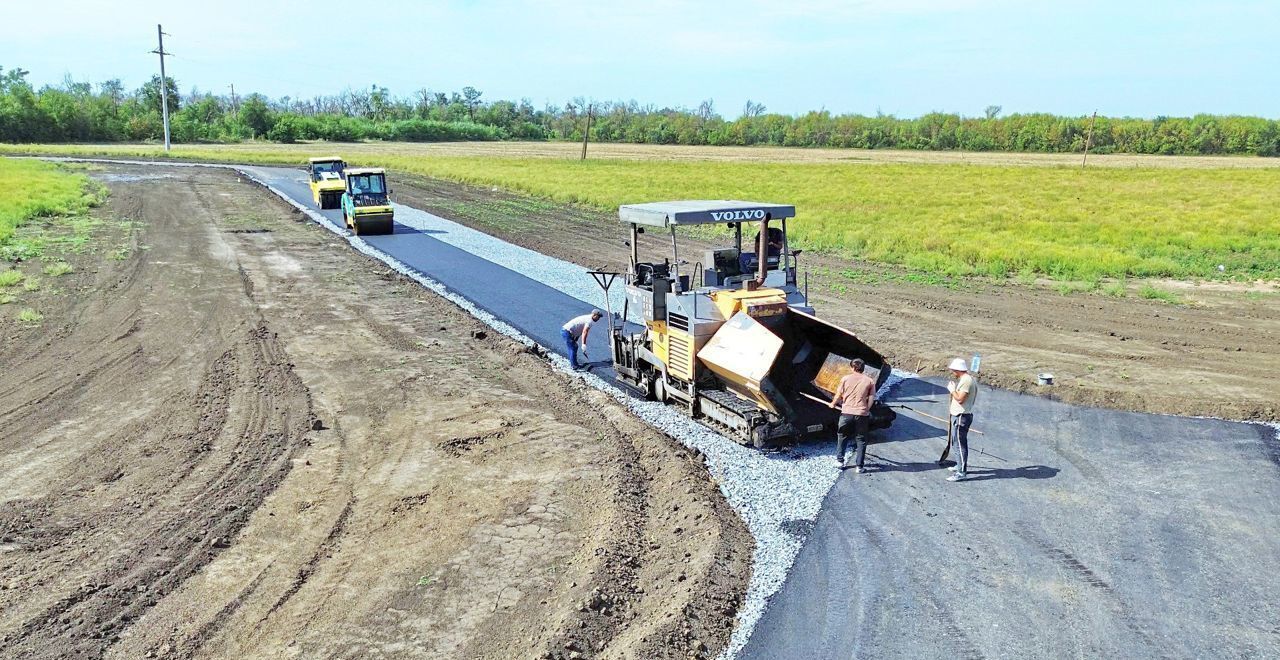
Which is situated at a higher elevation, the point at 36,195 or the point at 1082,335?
the point at 36,195

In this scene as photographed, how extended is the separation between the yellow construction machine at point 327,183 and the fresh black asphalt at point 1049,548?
30139mm

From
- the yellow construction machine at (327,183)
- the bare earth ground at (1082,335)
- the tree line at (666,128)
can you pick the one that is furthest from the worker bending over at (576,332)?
the tree line at (666,128)

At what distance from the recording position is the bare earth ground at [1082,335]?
12906 millimetres

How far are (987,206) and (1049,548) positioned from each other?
1365 inches

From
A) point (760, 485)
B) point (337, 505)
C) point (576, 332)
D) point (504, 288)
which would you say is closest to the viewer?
point (337, 505)

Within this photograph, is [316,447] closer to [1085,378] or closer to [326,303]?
[326,303]

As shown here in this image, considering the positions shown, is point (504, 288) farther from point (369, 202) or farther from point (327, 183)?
point (327, 183)

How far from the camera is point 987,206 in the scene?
39.7 metres

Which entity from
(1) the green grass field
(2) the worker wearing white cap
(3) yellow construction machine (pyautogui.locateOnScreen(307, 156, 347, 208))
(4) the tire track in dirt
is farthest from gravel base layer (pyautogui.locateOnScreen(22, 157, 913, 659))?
(3) yellow construction machine (pyautogui.locateOnScreen(307, 156, 347, 208))

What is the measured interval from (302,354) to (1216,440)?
13.8 metres

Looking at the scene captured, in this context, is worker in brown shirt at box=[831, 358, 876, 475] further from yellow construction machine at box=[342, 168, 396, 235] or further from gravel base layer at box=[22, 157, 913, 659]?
yellow construction machine at box=[342, 168, 396, 235]

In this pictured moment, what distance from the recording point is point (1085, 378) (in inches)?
532

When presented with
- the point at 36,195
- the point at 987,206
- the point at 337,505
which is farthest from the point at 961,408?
the point at 36,195

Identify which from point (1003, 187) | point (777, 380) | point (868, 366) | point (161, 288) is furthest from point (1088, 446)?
point (1003, 187)
